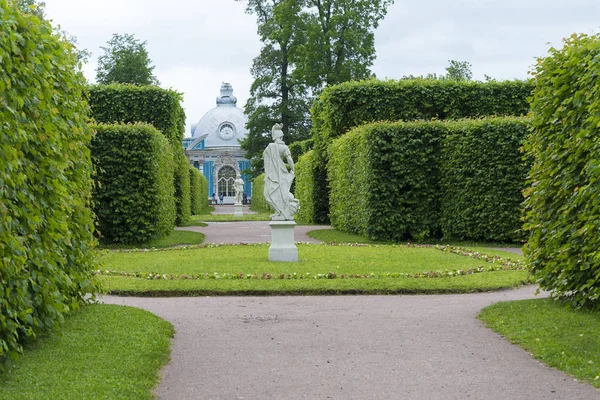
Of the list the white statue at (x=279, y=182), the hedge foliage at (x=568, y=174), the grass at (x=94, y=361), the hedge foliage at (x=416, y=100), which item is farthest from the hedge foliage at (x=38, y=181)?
the hedge foliage at (x=416, y=100)

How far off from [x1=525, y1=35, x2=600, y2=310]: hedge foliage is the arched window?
73.9 metres

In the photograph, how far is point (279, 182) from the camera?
13914 millimetres

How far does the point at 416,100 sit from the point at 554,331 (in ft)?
61.3

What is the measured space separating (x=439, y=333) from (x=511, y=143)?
11939 mm

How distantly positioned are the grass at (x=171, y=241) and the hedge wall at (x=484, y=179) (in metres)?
7.08

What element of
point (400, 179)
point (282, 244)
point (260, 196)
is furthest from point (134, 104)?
point (260, 196)

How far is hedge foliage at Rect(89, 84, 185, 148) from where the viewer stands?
2462 centimetres

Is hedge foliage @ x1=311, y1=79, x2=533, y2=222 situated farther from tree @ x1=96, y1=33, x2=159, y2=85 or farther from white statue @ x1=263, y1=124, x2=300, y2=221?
tree @ x1=96, y1=33, x2=159, y2=85

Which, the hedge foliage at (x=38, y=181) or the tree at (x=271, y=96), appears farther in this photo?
the tree at (x=271, y=96)

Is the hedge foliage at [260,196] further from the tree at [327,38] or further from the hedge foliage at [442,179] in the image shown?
the hedge foliage at [442,179]

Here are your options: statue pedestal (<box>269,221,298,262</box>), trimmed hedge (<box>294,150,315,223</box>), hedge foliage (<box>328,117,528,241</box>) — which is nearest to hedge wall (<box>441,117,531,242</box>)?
hedge foliage (<box>328,117,528,241</box>)

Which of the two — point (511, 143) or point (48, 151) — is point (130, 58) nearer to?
point (511, 143)

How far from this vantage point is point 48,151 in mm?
5797

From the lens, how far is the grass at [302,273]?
10016 mm
